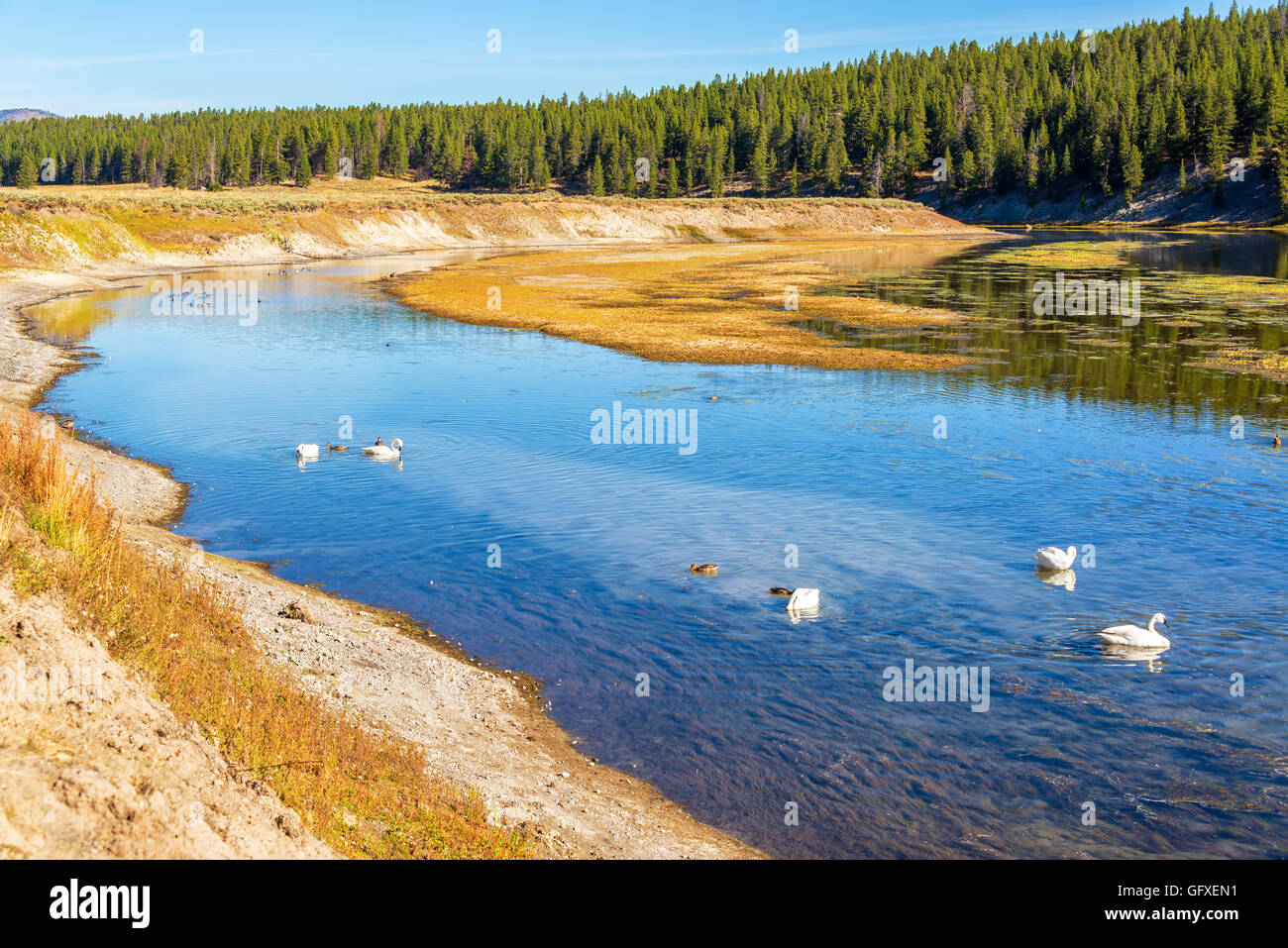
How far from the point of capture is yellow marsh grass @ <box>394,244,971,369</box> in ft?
148

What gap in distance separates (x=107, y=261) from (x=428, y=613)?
8076 centimetres

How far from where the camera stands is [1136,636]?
50.4ft

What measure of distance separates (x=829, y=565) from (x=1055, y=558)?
4.09 meters

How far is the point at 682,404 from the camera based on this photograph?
3450 centimetres

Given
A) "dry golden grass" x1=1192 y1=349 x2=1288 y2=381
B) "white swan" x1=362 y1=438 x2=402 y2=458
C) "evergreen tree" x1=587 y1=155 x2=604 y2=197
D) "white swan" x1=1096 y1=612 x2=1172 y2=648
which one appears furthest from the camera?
"evergreen tree" x1=587 y1=155 x2=604 y2=197

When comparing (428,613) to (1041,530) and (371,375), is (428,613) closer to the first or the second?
(1041,530)

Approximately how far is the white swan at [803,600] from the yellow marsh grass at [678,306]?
1013 inches

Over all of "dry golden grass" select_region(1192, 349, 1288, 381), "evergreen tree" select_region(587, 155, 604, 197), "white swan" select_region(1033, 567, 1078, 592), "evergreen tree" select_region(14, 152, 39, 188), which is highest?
"evergreen tree" select_region(14, 152, 39, 188)

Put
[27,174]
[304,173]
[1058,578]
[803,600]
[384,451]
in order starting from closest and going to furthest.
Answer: [803,600] → [1058,578] → [384,451] → [304,173] → [27,174]

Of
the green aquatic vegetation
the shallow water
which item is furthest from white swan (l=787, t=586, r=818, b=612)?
the green aquatic vegetation

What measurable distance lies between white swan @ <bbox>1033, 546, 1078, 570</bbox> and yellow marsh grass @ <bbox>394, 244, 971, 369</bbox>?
2363cm

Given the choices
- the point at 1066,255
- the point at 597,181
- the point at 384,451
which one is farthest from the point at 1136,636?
the point at 597,181
